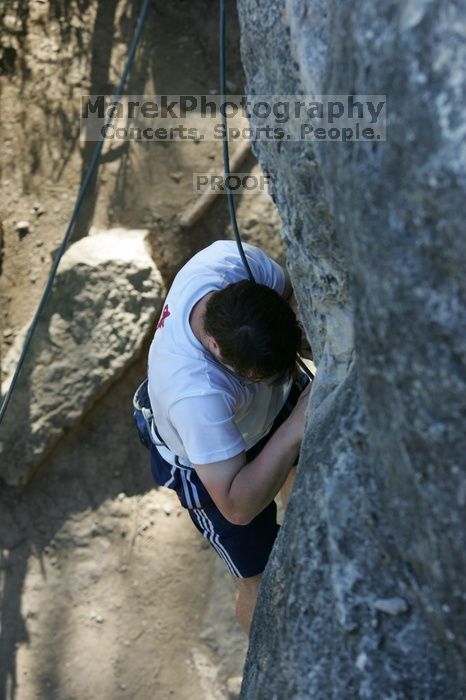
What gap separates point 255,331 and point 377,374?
1.91ft

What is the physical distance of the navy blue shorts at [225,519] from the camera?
1953 mm

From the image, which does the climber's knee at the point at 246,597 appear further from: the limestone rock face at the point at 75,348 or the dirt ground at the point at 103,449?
the limestone rock face at the point at 75,348

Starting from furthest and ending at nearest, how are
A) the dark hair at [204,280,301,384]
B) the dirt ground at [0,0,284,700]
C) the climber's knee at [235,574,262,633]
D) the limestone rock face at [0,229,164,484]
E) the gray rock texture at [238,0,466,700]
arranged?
the limestone rock face at [0,229,164,484] → the dirt ground at [0,0,284,700] → the climber's knee at [235,574,262,633] → the dark hair at [204,280,301,384] → the gray rock texture at [238,0,466,700]

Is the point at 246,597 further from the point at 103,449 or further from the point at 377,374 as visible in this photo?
the point at 377,374

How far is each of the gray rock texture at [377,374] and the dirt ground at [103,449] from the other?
1688mm

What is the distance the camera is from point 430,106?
918mm

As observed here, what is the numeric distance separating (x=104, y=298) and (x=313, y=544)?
2035 mm

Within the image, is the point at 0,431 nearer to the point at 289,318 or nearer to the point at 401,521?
the point at 289,318

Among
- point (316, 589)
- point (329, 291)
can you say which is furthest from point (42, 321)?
point (316, 589)

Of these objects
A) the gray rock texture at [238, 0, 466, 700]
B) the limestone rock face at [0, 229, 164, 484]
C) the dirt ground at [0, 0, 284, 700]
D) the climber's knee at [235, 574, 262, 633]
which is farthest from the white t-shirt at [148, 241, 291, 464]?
the dirt ground at [0, 0, 284, 700]

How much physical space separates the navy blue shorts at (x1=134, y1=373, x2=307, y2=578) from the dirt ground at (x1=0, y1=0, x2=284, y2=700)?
1.01 meters

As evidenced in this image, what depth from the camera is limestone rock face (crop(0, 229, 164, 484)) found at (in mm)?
3172

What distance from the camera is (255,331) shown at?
1631 mm

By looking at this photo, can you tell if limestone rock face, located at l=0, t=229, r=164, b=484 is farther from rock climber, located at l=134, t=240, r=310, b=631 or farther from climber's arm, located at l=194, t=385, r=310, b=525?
climber's arm, located at l=194, t=385, r=310, b=525
